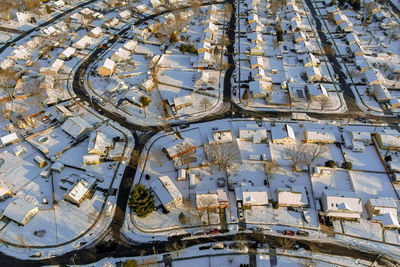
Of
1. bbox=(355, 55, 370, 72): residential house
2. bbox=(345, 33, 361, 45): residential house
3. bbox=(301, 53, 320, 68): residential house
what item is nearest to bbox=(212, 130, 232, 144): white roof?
bbox=(301, 53, 320, 68): residential house

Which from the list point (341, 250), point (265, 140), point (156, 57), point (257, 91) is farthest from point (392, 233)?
point (156, 57)

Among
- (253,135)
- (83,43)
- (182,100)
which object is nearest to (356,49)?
(253,135)

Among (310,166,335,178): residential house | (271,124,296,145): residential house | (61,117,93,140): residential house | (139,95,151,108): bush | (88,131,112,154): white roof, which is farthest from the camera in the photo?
(139,95,151,108): bush

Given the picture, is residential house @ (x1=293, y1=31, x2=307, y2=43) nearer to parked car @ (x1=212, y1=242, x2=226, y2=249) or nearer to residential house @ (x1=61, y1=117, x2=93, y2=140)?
residential house @ (x1=61, y1=117, x2=93, y2=140)

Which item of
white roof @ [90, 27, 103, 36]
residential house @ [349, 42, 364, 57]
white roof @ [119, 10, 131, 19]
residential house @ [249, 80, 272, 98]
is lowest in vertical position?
residential house @ [249, 80, 272, 98]

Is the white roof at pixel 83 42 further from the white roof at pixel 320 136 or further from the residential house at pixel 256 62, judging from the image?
the white roof at pixel 320 136

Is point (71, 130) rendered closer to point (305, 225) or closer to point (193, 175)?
point (193, 175)
